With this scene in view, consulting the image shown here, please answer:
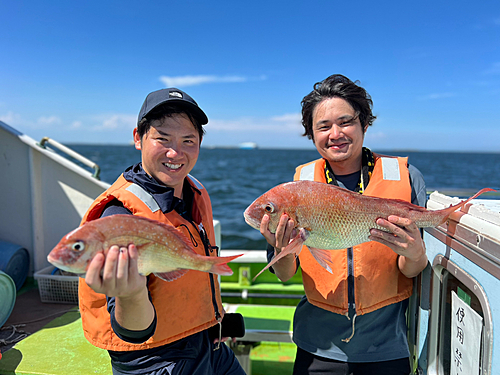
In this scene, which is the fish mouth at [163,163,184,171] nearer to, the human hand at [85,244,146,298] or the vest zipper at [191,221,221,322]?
the vest zipper at [191,221,221,322]

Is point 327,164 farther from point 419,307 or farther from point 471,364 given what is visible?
point 471,364

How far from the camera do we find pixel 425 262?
7.89 ft

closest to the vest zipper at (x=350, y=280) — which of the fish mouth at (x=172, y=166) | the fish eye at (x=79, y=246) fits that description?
the fish mouth at (x=172, y=166)

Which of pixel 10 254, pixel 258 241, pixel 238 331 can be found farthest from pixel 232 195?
pixel 238 331

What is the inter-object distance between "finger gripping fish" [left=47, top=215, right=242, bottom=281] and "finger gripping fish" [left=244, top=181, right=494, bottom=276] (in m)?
0.52

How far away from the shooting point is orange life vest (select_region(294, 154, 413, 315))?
2.46 metres

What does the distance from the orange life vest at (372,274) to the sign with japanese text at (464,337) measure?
0.40 meters

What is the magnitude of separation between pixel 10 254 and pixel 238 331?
135 inches

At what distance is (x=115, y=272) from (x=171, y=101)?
105cm

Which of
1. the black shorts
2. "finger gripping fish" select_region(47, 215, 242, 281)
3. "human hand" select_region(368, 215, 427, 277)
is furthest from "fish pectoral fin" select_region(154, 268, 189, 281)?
the black shorts

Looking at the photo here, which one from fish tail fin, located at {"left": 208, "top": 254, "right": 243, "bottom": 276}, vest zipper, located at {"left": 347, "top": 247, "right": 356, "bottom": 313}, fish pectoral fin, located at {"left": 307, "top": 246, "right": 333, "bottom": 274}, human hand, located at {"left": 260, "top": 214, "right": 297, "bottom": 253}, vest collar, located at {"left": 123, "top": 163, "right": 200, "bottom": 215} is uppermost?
vest collar, located at {"left": 123, "top": 163, "right": 200, "bottom": 215}

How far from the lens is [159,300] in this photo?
212 cm

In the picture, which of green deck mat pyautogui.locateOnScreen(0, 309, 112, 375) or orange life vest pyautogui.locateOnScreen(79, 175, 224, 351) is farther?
green deck mat pyautogui.locateOnScreen(0, 309, 112, 375)

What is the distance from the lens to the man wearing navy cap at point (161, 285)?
2037 millimetres
